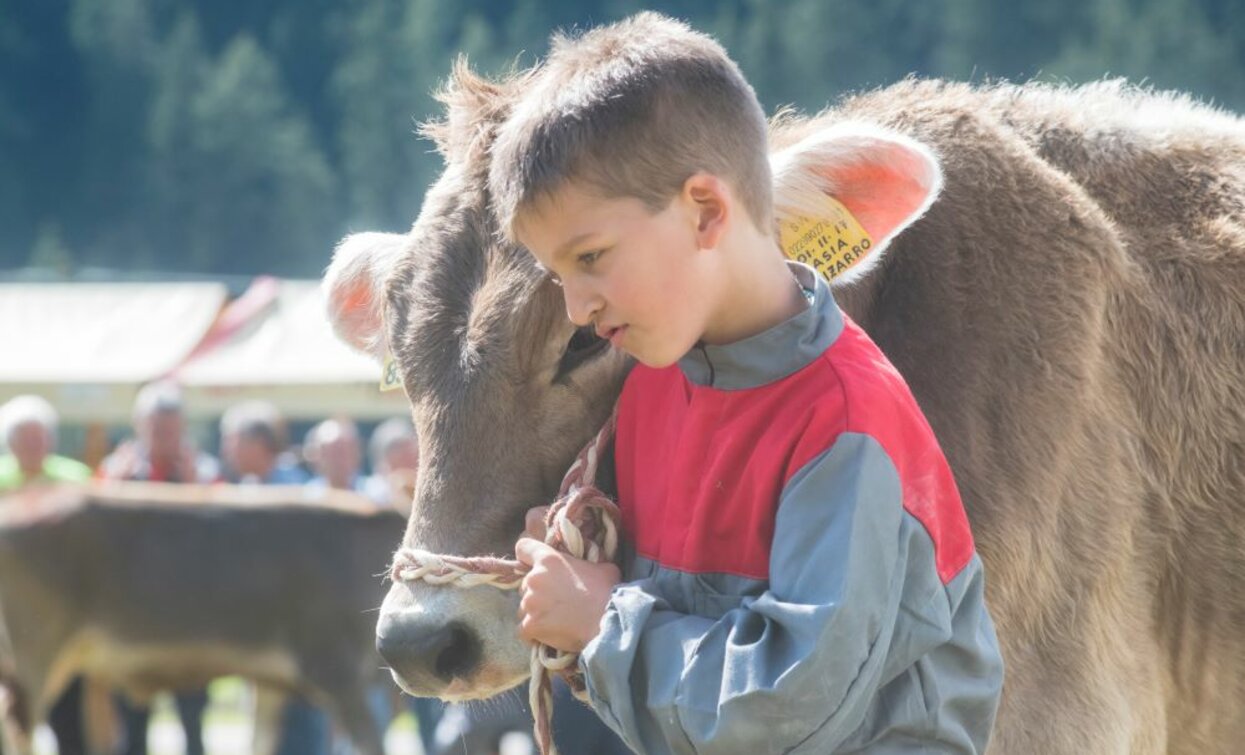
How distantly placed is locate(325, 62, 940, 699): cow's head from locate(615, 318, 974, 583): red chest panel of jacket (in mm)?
303

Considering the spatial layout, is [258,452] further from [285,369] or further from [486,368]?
[486,368]

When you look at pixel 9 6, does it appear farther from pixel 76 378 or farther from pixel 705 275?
pixel 705 275

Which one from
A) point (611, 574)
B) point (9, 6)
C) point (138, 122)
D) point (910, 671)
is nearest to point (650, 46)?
point (611, 574)

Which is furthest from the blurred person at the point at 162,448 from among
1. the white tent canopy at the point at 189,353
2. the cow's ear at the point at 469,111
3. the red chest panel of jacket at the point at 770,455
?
the red chest panel of jacket at the point at 770,455

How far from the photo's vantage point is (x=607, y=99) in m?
2.17

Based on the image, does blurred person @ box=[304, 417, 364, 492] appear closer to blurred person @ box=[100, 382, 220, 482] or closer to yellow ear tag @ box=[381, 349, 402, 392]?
blurred person @ box=[100, 382, 220, 482]

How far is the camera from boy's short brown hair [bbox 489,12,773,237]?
7.02 feet

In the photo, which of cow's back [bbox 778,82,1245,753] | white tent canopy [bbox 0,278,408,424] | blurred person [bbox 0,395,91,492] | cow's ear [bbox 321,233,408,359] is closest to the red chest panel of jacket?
cow's back [bbox 778,82,1245,753]

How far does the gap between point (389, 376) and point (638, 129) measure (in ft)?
3.52

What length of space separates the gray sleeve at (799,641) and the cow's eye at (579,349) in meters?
0.64

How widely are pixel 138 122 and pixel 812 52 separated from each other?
17.5 meters

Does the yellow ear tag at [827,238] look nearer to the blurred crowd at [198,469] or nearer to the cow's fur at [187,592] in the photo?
the blurred crowd at [198,469]

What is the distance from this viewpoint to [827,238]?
9.30ft

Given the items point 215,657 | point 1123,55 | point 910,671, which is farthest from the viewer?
point 1123,55
